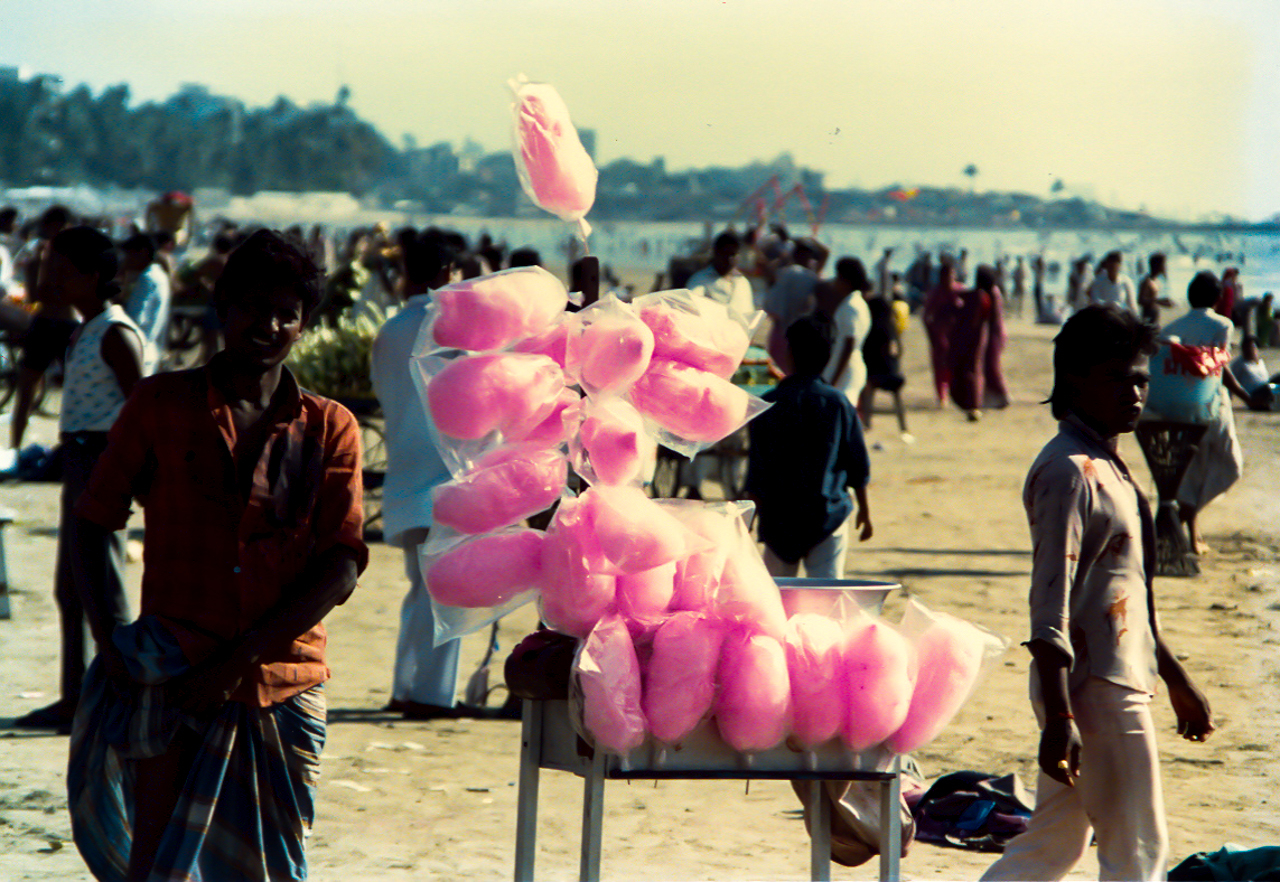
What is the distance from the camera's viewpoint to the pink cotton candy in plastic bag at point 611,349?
2838 millimetres

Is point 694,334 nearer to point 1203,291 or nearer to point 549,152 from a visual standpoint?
point 549,152

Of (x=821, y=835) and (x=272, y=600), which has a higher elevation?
(x=272, y=600)

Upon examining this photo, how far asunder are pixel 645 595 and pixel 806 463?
2657mm

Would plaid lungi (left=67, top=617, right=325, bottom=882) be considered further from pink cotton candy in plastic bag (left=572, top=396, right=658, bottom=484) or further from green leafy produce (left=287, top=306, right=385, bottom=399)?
green leafy produce (left=287, top=306, right=385, bottom=399)

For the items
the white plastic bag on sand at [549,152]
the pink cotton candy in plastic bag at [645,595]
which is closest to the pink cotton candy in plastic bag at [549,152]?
the white plastic bag on sand at [549,152]

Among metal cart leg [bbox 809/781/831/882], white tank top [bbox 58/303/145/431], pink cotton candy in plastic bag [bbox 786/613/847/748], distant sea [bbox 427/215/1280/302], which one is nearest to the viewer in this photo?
pink cotton candy in plastic bag [bbox 786/613/847/748]

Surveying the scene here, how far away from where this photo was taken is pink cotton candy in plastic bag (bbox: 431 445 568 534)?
288cm

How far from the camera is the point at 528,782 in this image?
309cm

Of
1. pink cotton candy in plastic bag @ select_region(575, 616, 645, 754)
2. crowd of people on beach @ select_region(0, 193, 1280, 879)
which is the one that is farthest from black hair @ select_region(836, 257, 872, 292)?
pink cotton candy in plastic bag @ select_region(575, 616, 645, 754)

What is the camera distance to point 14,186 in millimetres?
72938

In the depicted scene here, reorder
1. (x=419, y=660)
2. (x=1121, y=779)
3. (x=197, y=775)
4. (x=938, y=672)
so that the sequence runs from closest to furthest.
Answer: (x=197, y=775) < (x=938, y=672) < (x=1121, y=779) < (x=419, y=660)

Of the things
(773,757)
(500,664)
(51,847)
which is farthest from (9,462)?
(773,757)

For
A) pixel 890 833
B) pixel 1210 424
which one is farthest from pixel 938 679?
pixel 1210 424

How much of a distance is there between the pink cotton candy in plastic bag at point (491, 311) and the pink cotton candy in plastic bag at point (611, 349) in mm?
111
